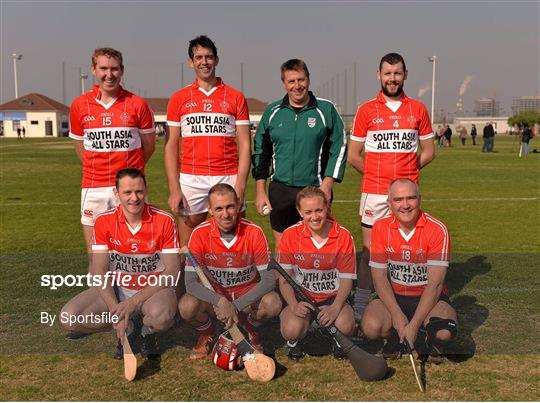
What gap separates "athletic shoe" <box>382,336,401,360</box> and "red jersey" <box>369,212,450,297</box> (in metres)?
0.34

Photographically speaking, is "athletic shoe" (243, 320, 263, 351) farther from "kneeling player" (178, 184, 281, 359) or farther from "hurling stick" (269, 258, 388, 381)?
"hurling stick" (269, 258, 388, 381)

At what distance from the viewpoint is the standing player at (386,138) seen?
4277 mm

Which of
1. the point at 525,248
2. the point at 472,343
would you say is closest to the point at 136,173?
the point at 472,343

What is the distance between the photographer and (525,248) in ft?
23.2

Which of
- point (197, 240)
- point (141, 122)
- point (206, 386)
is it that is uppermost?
point (141, 122)

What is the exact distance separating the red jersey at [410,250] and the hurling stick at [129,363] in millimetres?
1740

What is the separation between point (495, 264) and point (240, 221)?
3678 millimetres

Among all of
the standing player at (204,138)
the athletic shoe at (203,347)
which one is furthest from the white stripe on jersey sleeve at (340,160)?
the athletic shoe at (203,347)

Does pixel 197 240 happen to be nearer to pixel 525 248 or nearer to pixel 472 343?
pixel 472 343

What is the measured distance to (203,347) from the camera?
12.2 ft

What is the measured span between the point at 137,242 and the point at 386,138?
2145mm

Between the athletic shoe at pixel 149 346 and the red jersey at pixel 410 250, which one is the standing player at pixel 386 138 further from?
the athletic shoe at pixel 149 346

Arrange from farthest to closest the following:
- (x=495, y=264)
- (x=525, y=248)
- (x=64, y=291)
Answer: (x=525, y=248) < (x=495, y=264) < (x=64, y=291)

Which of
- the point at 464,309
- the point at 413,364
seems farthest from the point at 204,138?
the point at 464,309
